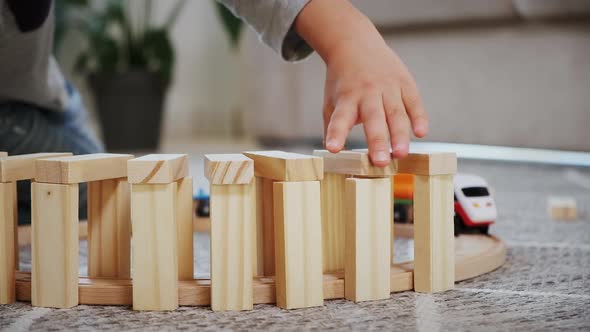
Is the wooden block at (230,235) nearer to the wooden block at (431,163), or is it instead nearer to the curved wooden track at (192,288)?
the curved wooden track at (192,288)

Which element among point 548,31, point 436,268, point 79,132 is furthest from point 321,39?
point 548,31

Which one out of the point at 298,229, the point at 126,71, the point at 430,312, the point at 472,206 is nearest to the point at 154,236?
the point at 298,229

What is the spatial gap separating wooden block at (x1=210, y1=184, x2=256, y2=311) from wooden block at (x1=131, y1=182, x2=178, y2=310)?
31 millimetres

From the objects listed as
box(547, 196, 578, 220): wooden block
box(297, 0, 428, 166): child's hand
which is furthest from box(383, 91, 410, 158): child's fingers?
box(547, 196, 578, 220): wooden block

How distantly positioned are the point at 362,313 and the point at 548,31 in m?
1.19

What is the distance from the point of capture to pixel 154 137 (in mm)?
2418

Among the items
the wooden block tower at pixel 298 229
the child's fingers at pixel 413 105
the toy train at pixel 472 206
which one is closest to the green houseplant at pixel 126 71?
the toy train at pixel 472 206

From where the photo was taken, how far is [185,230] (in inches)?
23.7

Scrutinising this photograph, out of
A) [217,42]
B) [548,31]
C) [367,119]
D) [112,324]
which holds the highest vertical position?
[217,42]

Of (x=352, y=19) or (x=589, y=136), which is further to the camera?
(x=589, y=136)

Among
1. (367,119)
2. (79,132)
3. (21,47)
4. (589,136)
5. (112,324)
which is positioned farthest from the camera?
(589,136)

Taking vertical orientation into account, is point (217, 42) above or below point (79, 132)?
above

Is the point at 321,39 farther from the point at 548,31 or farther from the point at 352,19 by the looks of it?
the point at 548,31

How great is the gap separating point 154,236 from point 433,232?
23 cm
